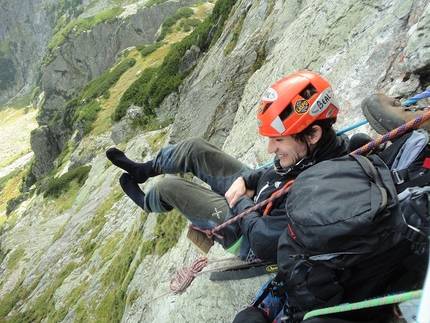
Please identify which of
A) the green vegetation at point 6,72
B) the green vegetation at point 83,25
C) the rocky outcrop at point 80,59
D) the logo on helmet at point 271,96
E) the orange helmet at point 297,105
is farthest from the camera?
the green vegetation at point 6,72

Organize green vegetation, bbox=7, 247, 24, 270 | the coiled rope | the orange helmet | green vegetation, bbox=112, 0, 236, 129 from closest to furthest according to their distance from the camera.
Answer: the coiled rope, the orange helmet, green vegetation, bbox=112, 0, 236, 129, green vegetation, bbox=7, 247, 24, 270

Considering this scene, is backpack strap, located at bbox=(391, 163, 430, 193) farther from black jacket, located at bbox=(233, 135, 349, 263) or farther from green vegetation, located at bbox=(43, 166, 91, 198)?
green vegetation, located at bbox=(43, 166, 91, 198)

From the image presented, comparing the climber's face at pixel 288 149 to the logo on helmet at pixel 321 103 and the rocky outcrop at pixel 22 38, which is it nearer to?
the logo on helmet at pixel 321 103

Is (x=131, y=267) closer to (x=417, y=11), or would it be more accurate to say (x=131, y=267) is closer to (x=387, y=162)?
(x=387, y=162)

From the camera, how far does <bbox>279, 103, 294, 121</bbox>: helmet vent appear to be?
3745 millimetres

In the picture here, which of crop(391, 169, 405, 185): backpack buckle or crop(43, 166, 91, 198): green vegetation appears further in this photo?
crop(43, 166, 91, 198): green vegetation

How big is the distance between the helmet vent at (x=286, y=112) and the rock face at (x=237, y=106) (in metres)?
1.85

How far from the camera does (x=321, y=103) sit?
3773mm

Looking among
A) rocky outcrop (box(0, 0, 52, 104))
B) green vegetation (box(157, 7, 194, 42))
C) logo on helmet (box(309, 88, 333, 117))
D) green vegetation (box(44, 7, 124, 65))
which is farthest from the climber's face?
rocky outcrop (box(0, 0, 52, 104))

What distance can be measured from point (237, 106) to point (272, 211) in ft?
28.0

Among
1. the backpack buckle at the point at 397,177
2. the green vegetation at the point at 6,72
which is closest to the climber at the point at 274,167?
the backpack buckle at the point at 397,177

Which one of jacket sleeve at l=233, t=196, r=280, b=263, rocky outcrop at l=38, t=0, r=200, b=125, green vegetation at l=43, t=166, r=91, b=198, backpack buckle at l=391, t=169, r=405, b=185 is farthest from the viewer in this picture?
rocky outcrop at l=38, t=0, r=200, b=125

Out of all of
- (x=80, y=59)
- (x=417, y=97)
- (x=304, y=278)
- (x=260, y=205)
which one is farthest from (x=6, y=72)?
(x=304, y=278)

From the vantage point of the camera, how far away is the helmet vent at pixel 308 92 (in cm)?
378
